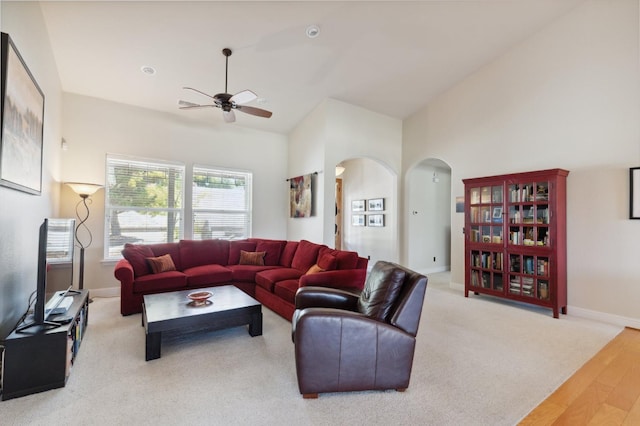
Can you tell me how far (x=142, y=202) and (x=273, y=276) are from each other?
2836 mm

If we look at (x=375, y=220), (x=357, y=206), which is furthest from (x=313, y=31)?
(x=357, y=206)

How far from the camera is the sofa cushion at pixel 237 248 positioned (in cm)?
504

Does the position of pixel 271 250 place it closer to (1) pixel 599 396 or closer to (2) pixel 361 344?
(2) pixel 361 344

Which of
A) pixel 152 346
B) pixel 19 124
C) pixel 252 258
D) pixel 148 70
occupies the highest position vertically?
pixel 148 70

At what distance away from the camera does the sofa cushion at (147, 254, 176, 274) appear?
4138 mm

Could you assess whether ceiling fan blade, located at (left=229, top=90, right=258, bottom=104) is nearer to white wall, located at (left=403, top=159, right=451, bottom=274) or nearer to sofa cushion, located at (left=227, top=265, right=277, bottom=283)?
sofa cushion, located at (left=227, top=265, right=277, bottom=283)

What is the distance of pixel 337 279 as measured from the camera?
10.6ft

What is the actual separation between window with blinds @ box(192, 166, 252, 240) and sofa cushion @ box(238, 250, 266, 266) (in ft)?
3.44

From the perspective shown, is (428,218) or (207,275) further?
(428,218)

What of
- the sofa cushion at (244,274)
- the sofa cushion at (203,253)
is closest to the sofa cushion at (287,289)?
the sofa cushion at (244,274)

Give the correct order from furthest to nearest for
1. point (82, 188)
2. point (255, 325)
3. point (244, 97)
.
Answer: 1. point (82, 188)
2. point (244, 97)
3. point (255, 325)

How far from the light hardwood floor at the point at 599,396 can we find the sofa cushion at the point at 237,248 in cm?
428

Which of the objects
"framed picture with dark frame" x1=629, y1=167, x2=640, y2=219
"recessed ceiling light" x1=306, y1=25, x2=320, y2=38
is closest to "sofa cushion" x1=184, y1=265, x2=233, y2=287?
"recessed ceiling light" x1=306, y1=25, x2=320, y2=38

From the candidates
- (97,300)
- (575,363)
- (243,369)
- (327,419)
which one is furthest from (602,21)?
(97,300)
